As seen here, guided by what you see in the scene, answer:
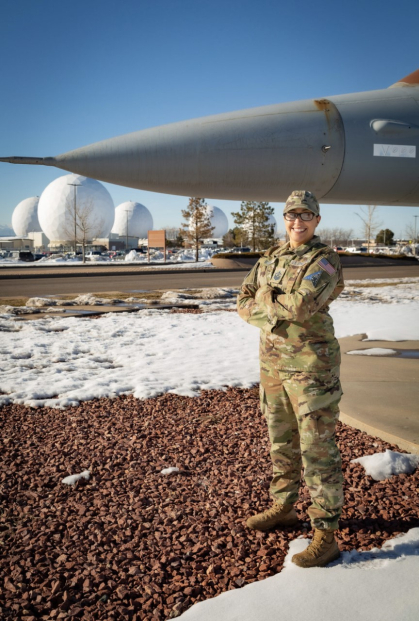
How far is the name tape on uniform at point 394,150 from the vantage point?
4.53 metres

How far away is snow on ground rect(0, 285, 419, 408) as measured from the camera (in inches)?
195

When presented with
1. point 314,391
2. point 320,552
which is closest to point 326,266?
point 314,391

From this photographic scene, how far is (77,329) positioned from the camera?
325 inches

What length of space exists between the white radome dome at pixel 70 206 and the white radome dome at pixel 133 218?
15.7m

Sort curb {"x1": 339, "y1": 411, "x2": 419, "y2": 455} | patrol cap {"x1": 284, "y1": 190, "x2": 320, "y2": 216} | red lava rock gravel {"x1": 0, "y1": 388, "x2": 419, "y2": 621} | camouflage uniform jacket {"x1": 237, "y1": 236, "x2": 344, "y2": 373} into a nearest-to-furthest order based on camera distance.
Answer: red lava rock gravel {"x1": 0, "y1": 388, "x2": 419, "y2": 621} → camouflage uniform jacket {"x1": 237, "y1": 236, "x2": 344, "y2": 373} → patrol cap {"x1": 284, "y1": 190, "x2": 320, "y2": 216} → curb {"x1": 339, "y1": 411, "x2": 419, "y2": 455}

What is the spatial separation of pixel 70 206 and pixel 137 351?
57334mm

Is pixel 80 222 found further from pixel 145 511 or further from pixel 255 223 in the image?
pixel 145 511

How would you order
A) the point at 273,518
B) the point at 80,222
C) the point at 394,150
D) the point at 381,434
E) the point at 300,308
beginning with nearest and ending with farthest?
the point at 300,308
the point at 273,518
the point at 381,434
the point at 394,150
the point at 80,222

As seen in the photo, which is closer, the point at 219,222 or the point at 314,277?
the point at 314,277

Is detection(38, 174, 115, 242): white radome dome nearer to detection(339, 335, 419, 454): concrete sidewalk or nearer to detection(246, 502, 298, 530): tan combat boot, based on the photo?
detection(339, 335, 419, 454): concrete sidewalk

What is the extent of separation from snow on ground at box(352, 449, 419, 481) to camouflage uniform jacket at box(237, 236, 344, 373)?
1.25 m

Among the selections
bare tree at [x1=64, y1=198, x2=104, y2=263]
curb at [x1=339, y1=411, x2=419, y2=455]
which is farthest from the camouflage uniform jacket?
bare tree at [x1=64, y1=198, x2=104, y2=263]

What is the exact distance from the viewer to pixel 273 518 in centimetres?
239

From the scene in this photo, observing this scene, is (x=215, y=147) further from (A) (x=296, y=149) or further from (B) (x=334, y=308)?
(B) (x=334, y=308)
